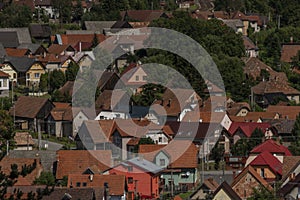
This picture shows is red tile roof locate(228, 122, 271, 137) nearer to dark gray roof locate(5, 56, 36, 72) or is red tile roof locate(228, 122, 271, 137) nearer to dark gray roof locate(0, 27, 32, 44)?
dark gray roof locate(5, 56, 36, 72)

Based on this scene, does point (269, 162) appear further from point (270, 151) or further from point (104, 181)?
point (104, 181)

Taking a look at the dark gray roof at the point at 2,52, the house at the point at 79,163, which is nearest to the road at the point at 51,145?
the house at the point at 79,163

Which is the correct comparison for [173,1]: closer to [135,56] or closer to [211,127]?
[135,56]

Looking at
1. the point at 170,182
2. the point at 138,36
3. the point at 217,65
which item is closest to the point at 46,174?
the point at 170,182

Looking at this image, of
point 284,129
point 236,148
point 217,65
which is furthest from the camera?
point 217,65

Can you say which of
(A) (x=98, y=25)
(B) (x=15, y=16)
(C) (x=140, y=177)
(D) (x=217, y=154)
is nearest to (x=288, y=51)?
(A) (x=98, y=25)
